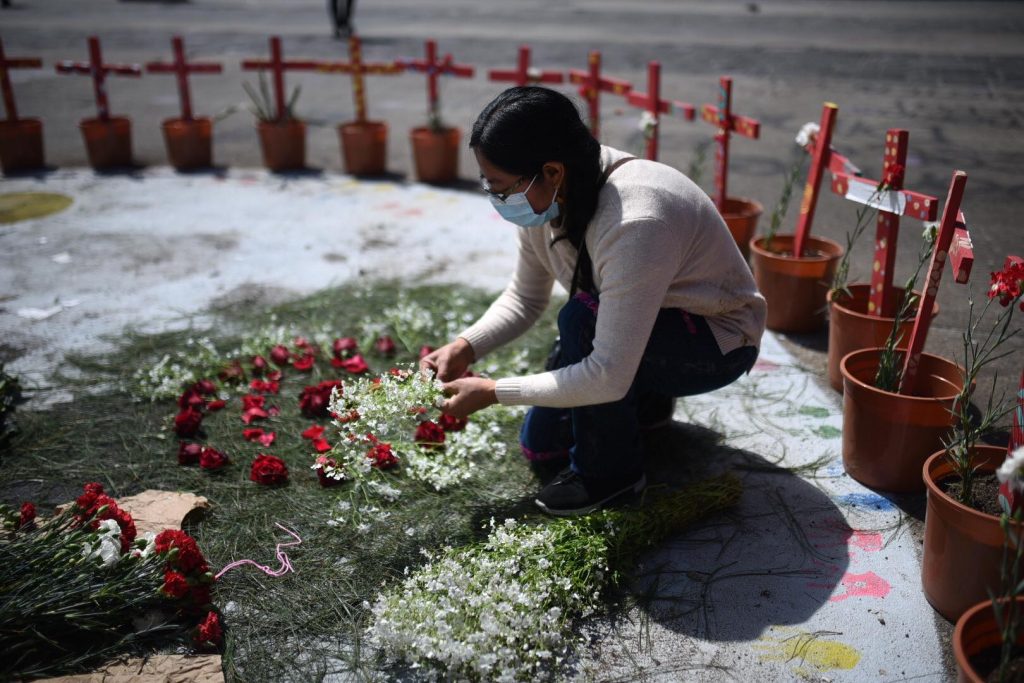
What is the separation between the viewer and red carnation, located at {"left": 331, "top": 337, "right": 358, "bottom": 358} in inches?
158

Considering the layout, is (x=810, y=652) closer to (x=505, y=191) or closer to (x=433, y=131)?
(x=505, y=191)

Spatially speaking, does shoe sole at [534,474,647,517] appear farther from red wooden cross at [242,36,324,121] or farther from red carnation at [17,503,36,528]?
red wooden cross at [242,36,324,121]

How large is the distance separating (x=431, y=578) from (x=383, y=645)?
227 millimetres

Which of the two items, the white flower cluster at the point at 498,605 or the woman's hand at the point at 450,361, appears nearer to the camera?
the white flower cluster at the point at 498,605

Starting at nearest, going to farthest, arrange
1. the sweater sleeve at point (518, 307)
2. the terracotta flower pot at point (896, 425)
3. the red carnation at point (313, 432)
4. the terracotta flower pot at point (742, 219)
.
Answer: the terracotta flower pot at point (896, 425) < the sweater sleeve at point (518, 307) < the red carnation at point (313, 432) < the terracotta flower pot at point (742, 219)

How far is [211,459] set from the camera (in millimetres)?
3195

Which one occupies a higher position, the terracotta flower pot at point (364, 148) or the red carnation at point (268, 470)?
the terracotta flower pot at point (364, 148)

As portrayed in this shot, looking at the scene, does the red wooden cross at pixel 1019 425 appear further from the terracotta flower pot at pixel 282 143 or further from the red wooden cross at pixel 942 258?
the terracotta flower pot at pixel 282 143

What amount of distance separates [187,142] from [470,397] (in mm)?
5854

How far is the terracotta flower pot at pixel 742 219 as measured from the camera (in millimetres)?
4824

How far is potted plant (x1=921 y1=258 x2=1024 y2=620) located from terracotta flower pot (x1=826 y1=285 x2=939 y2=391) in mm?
816

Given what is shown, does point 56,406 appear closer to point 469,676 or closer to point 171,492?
point 171,492

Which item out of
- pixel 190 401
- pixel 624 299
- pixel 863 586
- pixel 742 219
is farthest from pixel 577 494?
pixel 742 219

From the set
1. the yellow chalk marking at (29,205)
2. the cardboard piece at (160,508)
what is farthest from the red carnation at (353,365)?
the yellow chalk marking at (29,205)
